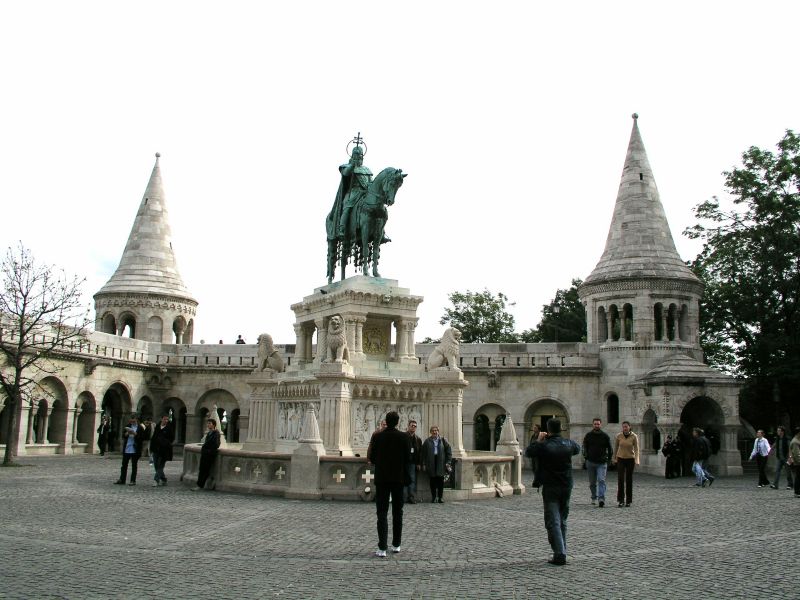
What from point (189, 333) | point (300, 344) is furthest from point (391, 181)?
point (189, 333)

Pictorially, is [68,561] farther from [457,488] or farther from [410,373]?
[410,373]

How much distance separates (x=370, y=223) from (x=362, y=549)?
890cm

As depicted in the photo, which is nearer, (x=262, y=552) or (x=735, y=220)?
(x=262, y=552)

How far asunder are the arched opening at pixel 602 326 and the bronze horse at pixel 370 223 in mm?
14172

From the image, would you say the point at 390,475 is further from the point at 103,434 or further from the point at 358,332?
the point at 103,434

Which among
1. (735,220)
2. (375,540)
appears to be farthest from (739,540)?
(735,220)

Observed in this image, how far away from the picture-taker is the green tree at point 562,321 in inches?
1758

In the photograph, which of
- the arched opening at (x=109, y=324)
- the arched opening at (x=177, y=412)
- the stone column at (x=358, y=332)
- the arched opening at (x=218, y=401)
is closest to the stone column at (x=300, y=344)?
the stone column at (x=358, y=332)

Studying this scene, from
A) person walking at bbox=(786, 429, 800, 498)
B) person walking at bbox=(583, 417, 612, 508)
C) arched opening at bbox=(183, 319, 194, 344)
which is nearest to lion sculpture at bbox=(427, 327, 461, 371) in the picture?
person walking at bbox=(583, 417, 612, 508)

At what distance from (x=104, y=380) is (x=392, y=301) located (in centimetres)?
1643

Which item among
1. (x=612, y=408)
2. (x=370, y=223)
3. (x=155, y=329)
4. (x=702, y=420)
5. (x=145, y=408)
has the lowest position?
(x=702, y=420)

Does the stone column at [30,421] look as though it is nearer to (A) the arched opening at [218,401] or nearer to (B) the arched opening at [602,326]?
(A) the arched opening at [218,401]

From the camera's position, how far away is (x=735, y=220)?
29.2 metres

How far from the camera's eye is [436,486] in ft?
42.7
